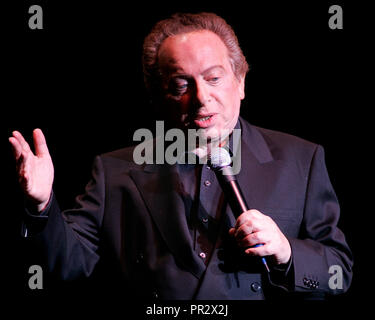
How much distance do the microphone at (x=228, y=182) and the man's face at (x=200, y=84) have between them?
180 millimetres

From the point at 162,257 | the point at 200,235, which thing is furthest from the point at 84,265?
the point at 200,235

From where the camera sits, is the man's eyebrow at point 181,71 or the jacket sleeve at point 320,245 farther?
the man's eyebrow at point 181,71

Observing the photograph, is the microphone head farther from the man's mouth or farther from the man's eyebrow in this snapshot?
the man's eyebrow

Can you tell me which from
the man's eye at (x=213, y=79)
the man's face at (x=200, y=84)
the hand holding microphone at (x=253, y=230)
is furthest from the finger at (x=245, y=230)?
the man's eye at (x=213, y=79)

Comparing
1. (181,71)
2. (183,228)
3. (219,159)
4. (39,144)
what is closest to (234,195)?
(219,159)

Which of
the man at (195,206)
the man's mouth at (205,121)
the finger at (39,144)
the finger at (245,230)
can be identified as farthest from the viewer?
the man's mouth at (205,121)

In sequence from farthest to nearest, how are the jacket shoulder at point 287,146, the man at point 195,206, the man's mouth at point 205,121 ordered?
the jacket shoulder at point 287,146 → the man's mouth at point 205,121 → the man at point 195,206

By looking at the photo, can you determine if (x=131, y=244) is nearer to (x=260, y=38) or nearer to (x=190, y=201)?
(x=190, y=201)

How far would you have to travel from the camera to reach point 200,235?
1.75 metres

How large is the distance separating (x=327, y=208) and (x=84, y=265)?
0.96m

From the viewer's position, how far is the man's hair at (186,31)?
189 cm

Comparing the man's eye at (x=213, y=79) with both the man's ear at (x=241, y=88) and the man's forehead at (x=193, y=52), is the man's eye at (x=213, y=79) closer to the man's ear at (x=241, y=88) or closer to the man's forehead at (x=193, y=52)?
the man's forehead at (x=193, y=52)

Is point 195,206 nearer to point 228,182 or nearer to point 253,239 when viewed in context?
point 228,182

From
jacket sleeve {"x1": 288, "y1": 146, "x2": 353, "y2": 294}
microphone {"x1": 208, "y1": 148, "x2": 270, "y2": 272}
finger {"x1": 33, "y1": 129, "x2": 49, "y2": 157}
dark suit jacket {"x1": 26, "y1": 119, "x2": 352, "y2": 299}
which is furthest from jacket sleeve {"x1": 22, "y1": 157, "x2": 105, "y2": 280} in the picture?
jacket sleeve {"x1": 288, "y1": 146, "x2": 353, "y2": 294}
